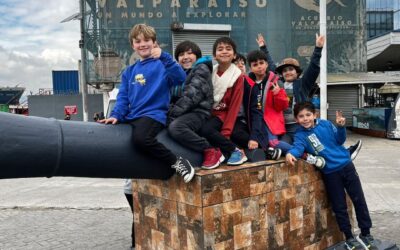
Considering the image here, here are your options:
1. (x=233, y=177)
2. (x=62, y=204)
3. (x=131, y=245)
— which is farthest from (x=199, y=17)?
(x=233, y=177)

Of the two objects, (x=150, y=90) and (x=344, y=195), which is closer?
(x=150, y=90)

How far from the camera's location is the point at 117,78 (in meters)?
21.2

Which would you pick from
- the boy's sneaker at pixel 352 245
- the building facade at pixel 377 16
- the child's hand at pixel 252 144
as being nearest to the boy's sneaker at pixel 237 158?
the child's hand at pixel 252 144

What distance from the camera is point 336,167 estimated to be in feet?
12.5

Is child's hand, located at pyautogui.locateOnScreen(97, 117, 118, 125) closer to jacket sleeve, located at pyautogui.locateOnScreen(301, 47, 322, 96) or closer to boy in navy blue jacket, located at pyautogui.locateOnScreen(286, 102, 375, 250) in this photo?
boy in navy blue jacket, located at pyautogui.locateOnScreen(286, 102, 375, 250)

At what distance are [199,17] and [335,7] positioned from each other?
6814mm

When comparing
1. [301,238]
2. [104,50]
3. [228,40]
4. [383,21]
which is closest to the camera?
[228,40]

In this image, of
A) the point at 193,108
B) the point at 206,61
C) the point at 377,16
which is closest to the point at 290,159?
the point at 193,108

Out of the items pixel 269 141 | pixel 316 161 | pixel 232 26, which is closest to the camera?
pixel 269 141

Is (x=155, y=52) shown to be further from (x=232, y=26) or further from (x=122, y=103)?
(x=232, y=26)

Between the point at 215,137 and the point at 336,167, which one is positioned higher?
the point at 215,137

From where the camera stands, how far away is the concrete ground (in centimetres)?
500

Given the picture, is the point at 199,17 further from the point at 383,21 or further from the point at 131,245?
the point at 383,21

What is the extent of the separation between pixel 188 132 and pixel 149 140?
326 millimetres
